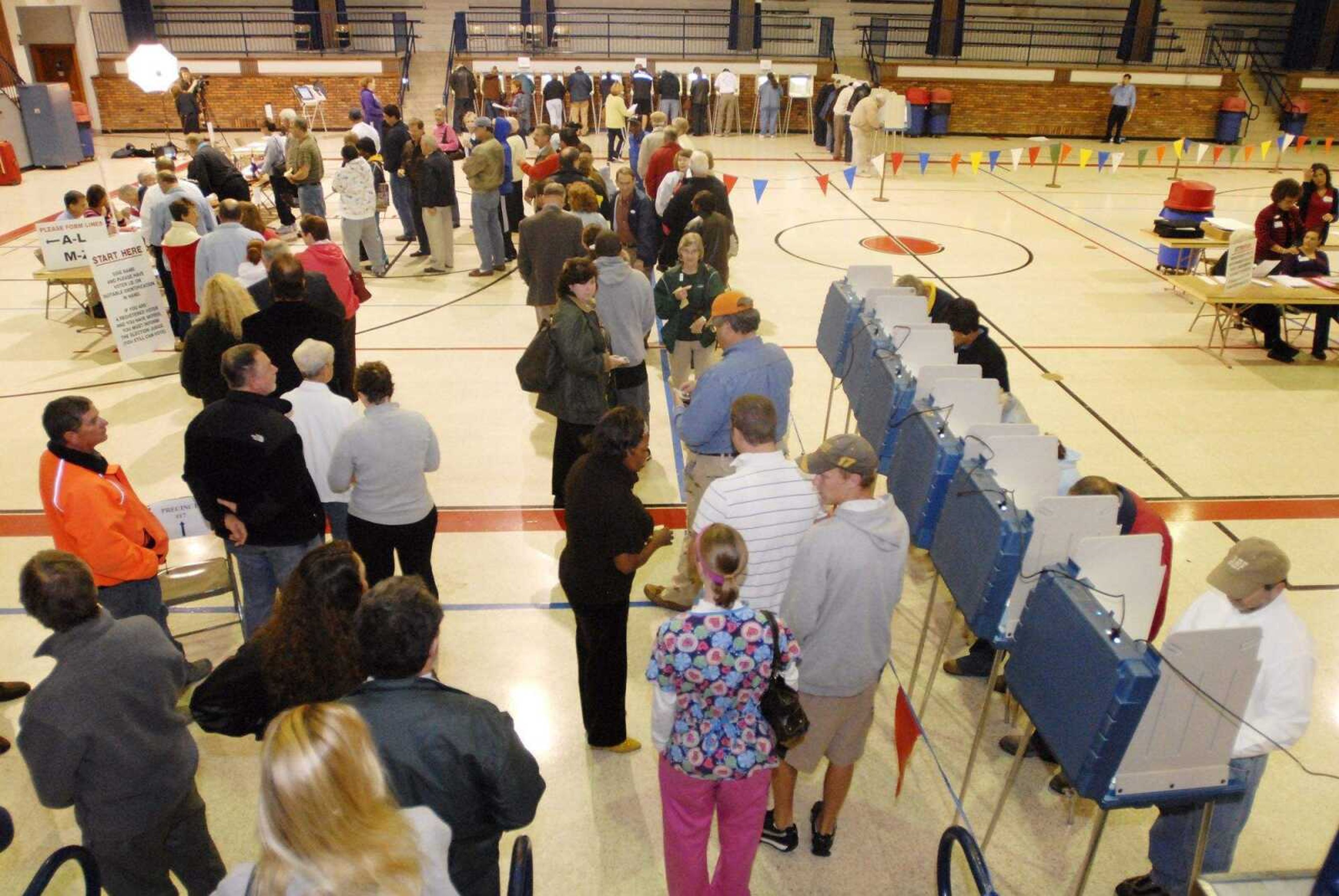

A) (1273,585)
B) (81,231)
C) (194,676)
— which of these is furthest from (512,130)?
(1273,585)

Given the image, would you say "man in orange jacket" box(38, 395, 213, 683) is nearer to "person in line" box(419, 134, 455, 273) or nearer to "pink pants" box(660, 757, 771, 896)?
"pink pants" box(660, 757, 771, 896)

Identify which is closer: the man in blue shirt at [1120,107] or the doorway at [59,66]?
the doorway at [59,66]

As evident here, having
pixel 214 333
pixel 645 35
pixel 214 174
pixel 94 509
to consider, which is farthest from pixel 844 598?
pixel 645 35

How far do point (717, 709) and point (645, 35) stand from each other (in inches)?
1027

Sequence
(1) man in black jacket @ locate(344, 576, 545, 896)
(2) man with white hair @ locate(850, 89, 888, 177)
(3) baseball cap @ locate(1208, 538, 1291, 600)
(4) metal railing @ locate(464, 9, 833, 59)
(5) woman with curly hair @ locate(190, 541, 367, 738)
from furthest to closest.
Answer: (4) metal railing @ locate(464, 9, 833, 59)
(2) man with white hair @ locate(850, 89, 888, 177)
(3) baseball cap @ locate(1208, 538, 1291, 600)
(5) woman with curly hair @ locate(190, 541, 367, 738)
(1) man in black jacket @ locate(344, 576, 545, 896)

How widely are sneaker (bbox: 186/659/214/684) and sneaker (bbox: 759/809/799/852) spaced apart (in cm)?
264

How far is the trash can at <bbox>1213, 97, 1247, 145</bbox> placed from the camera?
22141 millimetres

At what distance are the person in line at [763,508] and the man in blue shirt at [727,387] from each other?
35.1 inches

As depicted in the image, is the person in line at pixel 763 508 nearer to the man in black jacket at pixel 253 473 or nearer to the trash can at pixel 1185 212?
the man in black jacket at pixel 253 473

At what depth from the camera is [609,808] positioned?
3.88m

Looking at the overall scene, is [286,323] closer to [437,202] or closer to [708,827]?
[708,827]

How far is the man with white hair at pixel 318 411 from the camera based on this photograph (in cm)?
430

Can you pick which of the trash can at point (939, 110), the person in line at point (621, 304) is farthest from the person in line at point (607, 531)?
the trash can at point (939, 110)

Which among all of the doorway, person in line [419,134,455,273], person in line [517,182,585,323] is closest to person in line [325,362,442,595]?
person in line [517,182,585,323]
